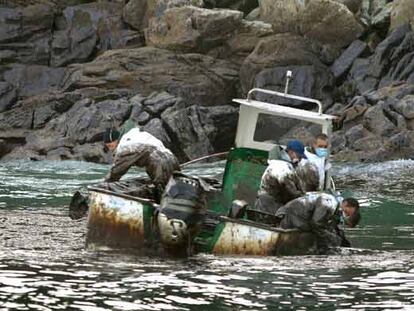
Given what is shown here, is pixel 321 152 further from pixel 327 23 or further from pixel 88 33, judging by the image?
pixel 88 33

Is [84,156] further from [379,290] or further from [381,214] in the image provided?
[379,290]

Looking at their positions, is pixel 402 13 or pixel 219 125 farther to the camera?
pixel 402 13

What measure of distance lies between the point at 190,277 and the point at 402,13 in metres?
30.2

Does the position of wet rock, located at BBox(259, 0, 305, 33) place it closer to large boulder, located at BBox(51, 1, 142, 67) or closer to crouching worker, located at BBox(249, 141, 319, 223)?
large boulder, located at BBox(51, 1, 142, 67)

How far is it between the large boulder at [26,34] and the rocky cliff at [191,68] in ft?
0.17

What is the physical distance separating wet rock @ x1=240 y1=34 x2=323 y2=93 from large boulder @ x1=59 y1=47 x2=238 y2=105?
81 cm

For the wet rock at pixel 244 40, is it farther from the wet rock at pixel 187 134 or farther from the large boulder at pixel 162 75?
the wet rock at pixel 187 134

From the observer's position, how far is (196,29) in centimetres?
4050

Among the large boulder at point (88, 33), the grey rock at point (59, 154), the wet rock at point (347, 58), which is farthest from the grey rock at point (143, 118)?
the large boulder at point (88, 33)

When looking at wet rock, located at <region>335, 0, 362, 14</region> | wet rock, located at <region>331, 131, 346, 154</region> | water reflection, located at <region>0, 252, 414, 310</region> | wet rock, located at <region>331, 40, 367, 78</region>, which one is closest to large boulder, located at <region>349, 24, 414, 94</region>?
wet rock, located at <region>331, 40, 367, 78</region>

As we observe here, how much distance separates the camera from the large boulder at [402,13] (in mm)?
38500

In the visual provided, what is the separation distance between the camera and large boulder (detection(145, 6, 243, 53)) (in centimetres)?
4047

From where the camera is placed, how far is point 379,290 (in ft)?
33.9

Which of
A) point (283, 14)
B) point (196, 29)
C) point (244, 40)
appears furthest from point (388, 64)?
point (196, 29)
